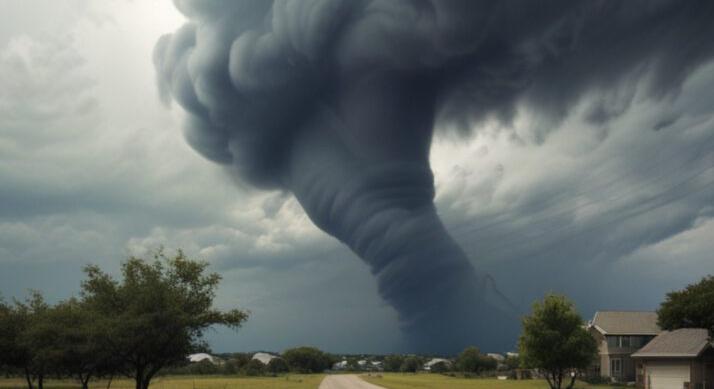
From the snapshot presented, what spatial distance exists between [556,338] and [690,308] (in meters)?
27.2

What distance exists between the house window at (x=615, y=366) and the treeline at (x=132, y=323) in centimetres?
6148

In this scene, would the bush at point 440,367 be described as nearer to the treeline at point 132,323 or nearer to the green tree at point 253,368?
the green tree at point 253,368

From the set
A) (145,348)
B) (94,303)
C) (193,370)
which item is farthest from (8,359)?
(193,370)

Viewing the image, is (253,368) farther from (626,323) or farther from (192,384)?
(626,323)

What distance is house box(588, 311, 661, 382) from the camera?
92.2 meters

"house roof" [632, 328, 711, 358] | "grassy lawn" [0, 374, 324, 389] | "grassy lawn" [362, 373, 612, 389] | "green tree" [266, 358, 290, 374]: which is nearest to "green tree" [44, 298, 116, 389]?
"grassy lawn" [0, 374, 324, 389]

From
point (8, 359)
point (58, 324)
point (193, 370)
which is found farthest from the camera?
point (193, 370)

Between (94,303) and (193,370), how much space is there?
4959 inches

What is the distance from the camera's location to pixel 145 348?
4741 centimetres

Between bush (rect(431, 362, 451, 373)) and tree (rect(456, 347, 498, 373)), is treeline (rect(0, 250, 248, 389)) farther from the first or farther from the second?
bush (rect(431, 362, 451, 373))

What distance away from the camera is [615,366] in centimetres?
9281

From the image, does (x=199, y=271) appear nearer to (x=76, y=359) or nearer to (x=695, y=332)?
(x=76, y=359)

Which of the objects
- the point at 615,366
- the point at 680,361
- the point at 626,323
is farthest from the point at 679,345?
the point at 626,323

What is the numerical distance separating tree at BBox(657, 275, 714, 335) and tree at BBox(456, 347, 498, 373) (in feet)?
239
